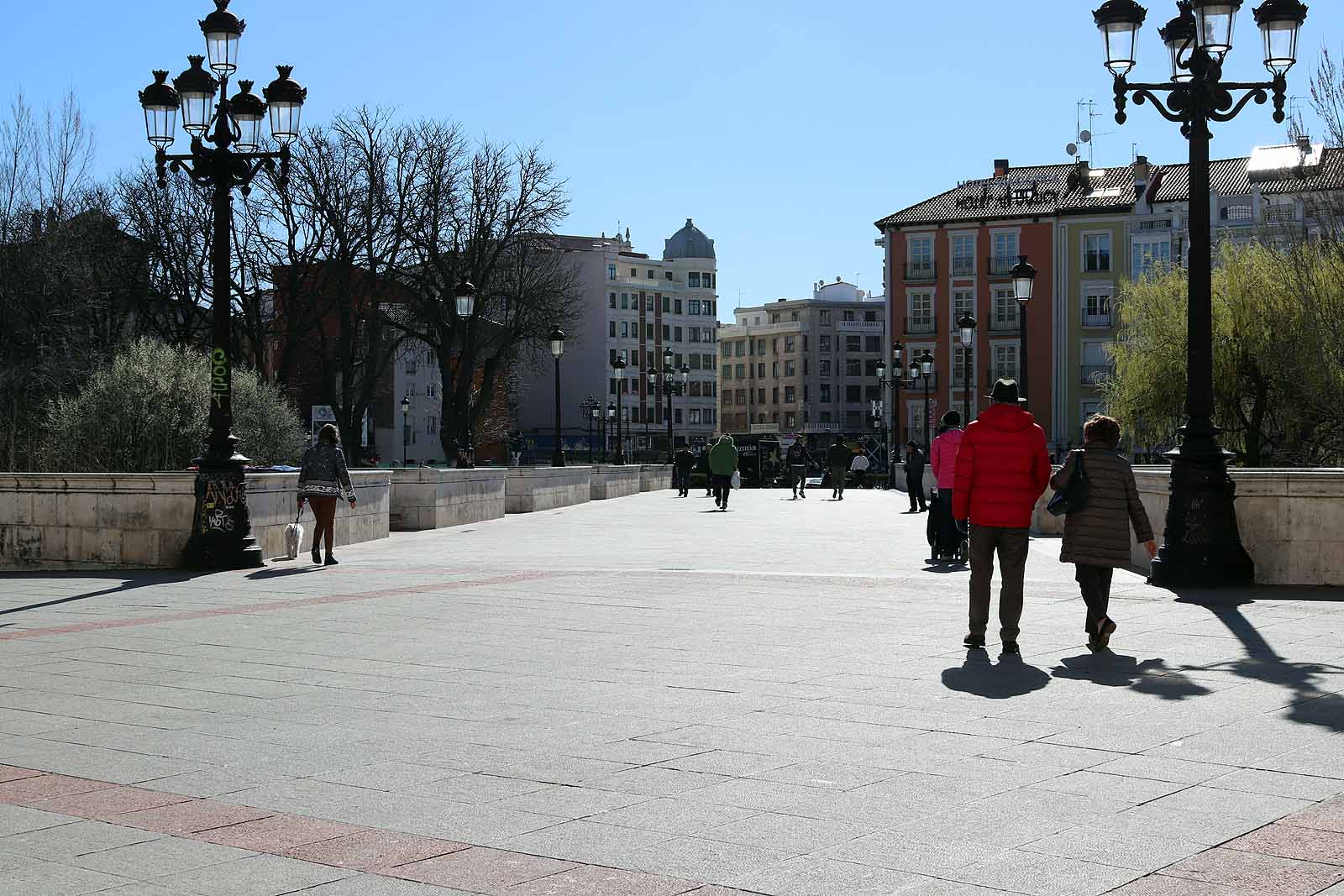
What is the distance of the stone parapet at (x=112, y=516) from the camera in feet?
55.9

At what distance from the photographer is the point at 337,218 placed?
165 ft

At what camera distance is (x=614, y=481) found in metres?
47.8

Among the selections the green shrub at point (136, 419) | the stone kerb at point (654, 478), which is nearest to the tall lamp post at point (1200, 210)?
the green shrub at point (136, 419)

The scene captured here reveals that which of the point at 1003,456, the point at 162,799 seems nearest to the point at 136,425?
the point at 1003,456

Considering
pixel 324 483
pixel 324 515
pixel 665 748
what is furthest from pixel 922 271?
pixel 665 748

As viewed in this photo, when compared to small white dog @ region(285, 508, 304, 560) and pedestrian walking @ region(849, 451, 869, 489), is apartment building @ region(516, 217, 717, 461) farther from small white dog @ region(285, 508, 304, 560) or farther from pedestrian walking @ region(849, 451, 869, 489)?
small white dog @ region(285, 508, 304, 560)

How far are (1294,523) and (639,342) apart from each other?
12114 cm

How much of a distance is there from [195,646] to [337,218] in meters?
41.8

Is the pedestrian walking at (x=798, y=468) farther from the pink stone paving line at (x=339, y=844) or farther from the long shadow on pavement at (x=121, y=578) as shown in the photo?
the pink stone paving line at (x=339, y=844)

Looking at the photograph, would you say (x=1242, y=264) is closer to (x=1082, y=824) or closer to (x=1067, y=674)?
(x=1067, y=674)

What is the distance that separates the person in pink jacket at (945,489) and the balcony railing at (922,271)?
223 feet

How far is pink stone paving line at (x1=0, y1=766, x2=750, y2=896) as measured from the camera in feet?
14.8

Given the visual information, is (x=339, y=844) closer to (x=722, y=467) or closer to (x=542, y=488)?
(x=542, y=488)

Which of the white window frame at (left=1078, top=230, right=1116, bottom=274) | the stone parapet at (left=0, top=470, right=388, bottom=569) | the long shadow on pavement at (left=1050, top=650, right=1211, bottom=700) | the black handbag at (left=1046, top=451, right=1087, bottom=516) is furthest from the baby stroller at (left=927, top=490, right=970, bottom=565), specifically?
the white window frame at (left=1078, top=230, right=1116, bottom=274)
